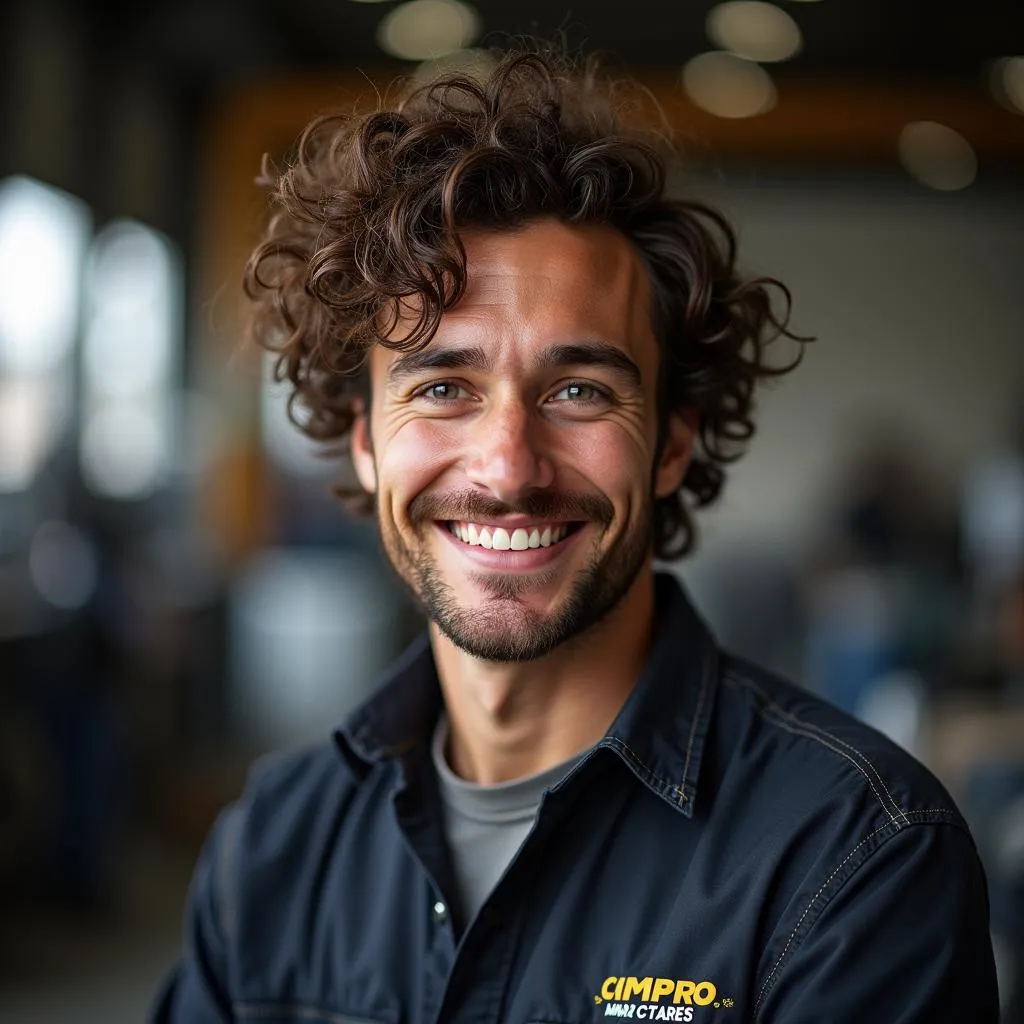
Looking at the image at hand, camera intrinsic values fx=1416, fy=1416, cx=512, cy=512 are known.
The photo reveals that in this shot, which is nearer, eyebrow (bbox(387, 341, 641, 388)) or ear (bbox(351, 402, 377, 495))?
eyebrow (bbox(387, 341, 641, 388))

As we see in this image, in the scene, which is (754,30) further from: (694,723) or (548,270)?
(694,723)

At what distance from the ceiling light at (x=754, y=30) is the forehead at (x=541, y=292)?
5.95 metres

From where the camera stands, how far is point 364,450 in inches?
69.1

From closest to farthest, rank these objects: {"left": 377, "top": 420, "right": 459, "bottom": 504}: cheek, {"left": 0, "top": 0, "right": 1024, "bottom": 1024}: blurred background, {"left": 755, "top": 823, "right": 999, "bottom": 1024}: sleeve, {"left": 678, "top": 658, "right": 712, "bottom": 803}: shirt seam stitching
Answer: {"left": 755, "top": 823, "right": 999, "bottom": 1024}: sleeve
{"left": 678, "top": 658, "right": 712, "bottom": 803}: shirt seam stitching
{"left": 377, "top": 420, "right": 459, "bottom": 504}: cheek
{"left": 0, "top": 0, "right": 1024, "bottom": 1024}: blurred background

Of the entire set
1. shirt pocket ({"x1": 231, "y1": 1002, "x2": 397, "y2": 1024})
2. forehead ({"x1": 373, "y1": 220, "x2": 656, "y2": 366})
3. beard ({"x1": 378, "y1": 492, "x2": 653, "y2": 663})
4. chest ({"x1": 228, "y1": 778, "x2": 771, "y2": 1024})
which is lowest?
shirt pocket ({"x1": 231, "y1": 1002, "x2": 397, "y2": 1024})

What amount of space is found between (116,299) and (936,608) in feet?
15.3

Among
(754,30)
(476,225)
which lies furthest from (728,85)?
(476,225)

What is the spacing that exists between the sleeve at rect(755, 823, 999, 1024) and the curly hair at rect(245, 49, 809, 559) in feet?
1.96

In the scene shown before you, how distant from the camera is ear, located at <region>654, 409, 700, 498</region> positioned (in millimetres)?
1706

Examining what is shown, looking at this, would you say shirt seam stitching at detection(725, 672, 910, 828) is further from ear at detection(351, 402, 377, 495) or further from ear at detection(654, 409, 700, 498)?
ear at detection(351, 402, 377, 495)

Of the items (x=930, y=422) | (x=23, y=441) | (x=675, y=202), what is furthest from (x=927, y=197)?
(x=675, y=202)

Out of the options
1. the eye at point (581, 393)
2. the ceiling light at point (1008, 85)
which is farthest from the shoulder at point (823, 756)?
the ceiling light at point (1008, 85)

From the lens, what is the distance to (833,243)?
13094mm

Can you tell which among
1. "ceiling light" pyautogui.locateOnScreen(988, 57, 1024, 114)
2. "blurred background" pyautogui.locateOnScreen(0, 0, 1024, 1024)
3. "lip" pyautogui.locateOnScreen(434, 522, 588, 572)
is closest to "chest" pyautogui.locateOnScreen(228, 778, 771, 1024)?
"lip" pyautogui.locateOnScreen(434, 522, 588, 572)
